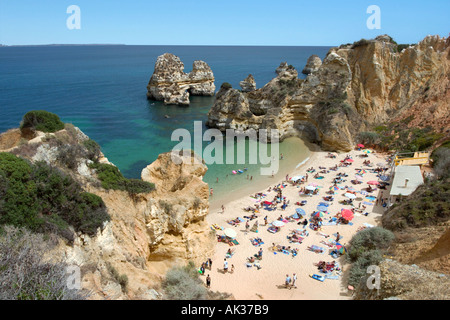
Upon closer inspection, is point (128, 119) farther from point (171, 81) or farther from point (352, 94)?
point (352, 94)

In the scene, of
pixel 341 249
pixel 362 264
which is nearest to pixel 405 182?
pixel 341 249

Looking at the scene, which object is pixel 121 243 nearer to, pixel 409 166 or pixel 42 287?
pixel 42 287

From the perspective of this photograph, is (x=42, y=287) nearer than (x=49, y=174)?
Yes

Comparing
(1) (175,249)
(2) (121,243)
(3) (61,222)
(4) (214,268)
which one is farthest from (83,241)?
(4) (214,268)

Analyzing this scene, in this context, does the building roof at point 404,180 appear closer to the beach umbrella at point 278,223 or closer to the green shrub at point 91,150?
the beach umbrella at point 278,223

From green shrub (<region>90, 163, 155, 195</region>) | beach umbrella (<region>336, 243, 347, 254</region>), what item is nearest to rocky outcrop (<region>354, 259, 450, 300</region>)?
beach umbrella (<region>336, 243, 347, 254</region>)

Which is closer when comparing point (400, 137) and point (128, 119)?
point (400, 137)

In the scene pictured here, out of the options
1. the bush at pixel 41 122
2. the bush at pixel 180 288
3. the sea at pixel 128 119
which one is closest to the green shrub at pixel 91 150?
the bush at pixel 41 122
